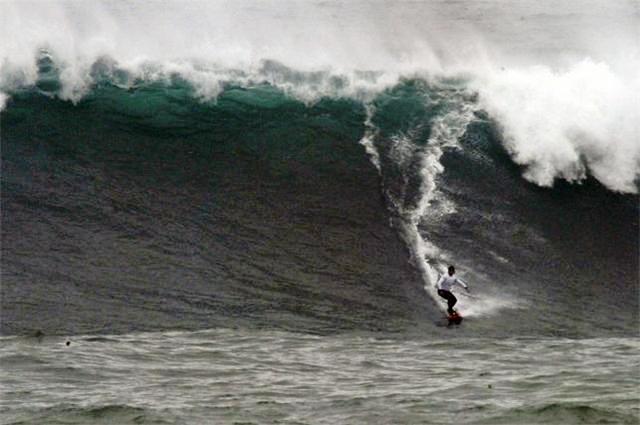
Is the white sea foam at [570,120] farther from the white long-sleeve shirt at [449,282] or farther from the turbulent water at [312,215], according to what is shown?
the white long-sleeve shirt at [449,282]

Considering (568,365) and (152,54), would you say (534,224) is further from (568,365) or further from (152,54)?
(152,54)

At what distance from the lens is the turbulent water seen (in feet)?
44.4

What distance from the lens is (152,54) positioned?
80.3 ft

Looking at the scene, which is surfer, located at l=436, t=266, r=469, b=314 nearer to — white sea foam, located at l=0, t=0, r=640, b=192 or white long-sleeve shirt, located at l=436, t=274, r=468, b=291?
white long-sleeve shirt, located at l=436, t=274, r=468, b=291

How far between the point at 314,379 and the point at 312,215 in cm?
597

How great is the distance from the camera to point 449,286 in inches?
664

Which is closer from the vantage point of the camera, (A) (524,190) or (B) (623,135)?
(A) (524,190)

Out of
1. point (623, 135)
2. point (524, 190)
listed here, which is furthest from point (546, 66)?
point (524, 190)

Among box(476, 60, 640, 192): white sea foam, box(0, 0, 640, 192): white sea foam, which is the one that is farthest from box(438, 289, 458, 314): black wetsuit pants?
box(0, 0, 640, 192): white sea foam

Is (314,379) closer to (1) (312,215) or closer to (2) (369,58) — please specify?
(1) (312,215)

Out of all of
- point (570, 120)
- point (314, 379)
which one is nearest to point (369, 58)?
point (570, 120)

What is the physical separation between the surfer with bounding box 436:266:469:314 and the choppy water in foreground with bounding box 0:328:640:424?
3.19ft

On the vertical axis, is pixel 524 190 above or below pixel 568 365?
above

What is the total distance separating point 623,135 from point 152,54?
970cm
